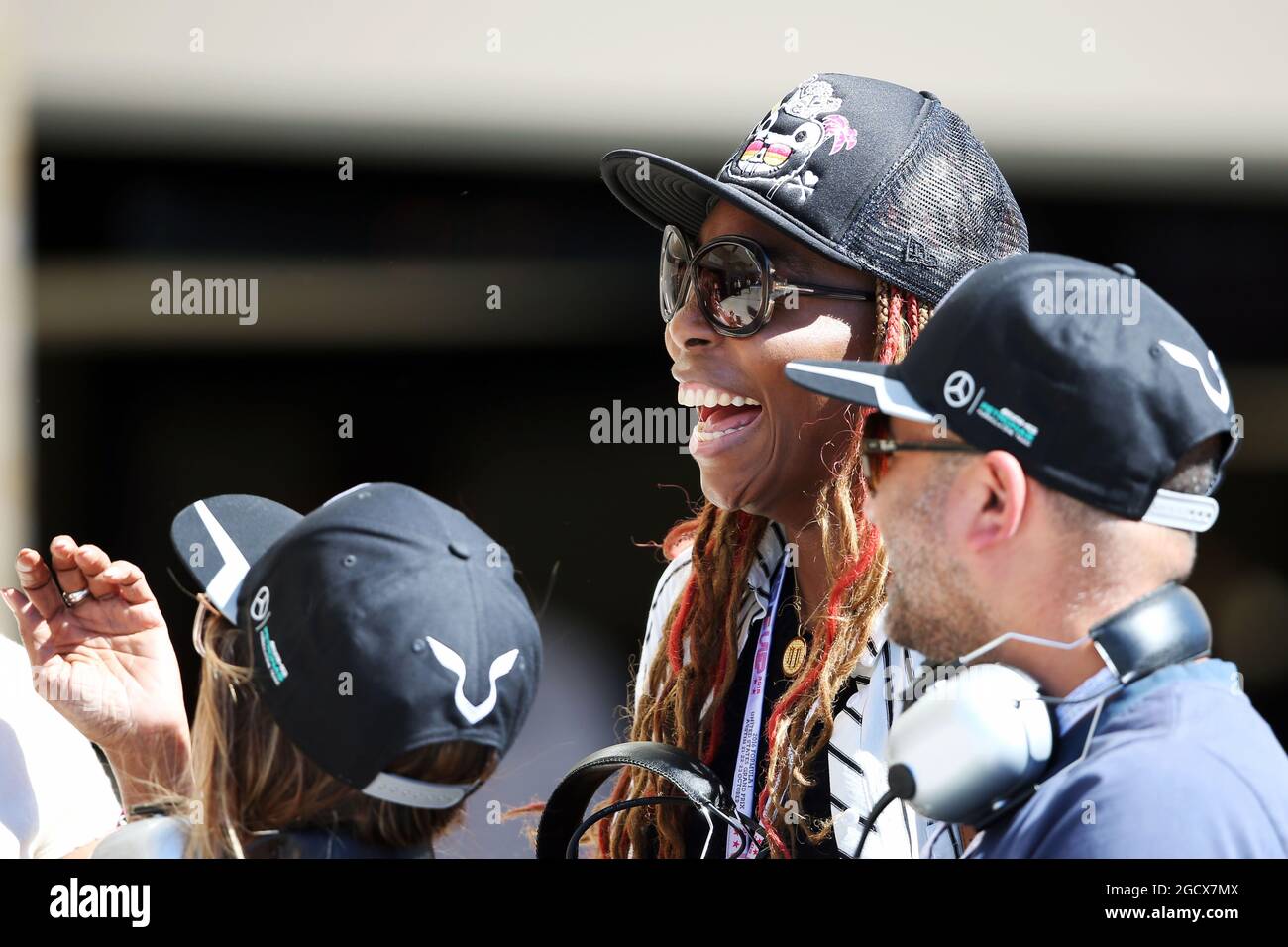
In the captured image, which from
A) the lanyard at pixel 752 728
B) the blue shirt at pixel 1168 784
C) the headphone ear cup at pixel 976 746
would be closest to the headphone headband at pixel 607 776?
the lanyard at pixel 752 728

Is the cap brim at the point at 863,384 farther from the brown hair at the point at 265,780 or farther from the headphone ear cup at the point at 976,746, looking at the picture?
the brown hair at the point at 265,780

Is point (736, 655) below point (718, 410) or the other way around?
below

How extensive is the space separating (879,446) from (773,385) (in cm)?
37

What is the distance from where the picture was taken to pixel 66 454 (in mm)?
3887

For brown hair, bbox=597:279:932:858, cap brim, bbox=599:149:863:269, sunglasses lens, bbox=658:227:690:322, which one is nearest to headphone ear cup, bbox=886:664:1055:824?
brown hair, bbox=597:279:932:858

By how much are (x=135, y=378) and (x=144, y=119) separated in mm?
783

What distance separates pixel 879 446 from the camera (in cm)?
171

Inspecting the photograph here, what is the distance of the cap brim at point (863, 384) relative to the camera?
1639mm

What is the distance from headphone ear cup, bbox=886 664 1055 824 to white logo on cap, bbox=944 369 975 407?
0.33m

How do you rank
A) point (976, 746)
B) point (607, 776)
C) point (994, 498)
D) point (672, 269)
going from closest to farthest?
point (976, 746)
point (994, 498)
point (607, 776)
point (672, 269)

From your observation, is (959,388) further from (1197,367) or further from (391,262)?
(391,262)

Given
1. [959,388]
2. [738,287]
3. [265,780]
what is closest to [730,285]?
[738,287]
